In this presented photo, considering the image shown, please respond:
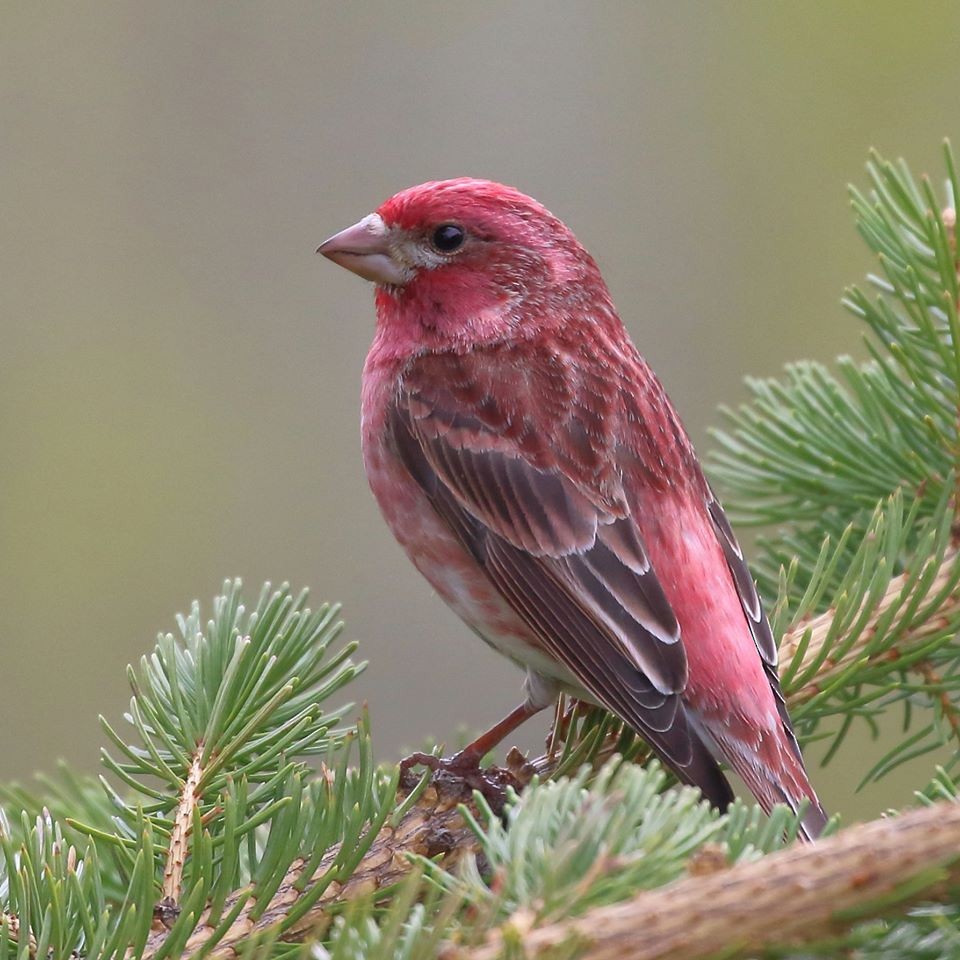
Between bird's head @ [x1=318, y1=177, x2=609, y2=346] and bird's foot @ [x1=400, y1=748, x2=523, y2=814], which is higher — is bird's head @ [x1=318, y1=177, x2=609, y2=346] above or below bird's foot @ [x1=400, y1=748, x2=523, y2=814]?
above

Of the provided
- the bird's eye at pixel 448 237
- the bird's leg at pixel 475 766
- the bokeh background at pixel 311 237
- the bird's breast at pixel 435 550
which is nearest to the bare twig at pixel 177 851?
the bird's leg at pixel 475 766

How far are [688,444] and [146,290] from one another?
5357 mm

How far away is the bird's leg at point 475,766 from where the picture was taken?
92.1 inches

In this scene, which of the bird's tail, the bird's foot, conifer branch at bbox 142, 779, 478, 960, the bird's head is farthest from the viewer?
the bird's head

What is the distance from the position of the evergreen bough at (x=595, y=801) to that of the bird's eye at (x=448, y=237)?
869mm

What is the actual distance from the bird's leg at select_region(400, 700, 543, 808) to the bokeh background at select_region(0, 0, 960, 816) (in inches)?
159

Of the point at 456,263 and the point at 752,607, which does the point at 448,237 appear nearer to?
the point at 456,263

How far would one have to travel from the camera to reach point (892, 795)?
6543mm

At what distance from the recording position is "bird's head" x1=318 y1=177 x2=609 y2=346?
11.2 feet

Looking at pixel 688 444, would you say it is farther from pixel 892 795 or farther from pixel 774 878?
pixel 892 795

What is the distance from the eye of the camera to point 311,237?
26.2 ft

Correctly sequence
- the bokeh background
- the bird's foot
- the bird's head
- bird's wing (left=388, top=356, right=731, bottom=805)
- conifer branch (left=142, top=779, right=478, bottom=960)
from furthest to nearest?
the bokeh background < the bird's head < bird's wing (left=388, top=356, right=731, bottom=805) < the bird's foot < conifer branch (left=142, top=779, right=478, bottom=960)

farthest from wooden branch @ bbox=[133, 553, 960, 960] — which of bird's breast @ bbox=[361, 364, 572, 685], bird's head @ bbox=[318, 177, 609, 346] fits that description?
bird's head @ bbox=[318, 177, 609, 346]

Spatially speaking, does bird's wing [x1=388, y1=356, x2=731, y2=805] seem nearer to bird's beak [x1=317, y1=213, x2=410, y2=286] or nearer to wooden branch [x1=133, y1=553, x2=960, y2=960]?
bird's beak [x1=317, y1=213, x2=410, y2=286]
